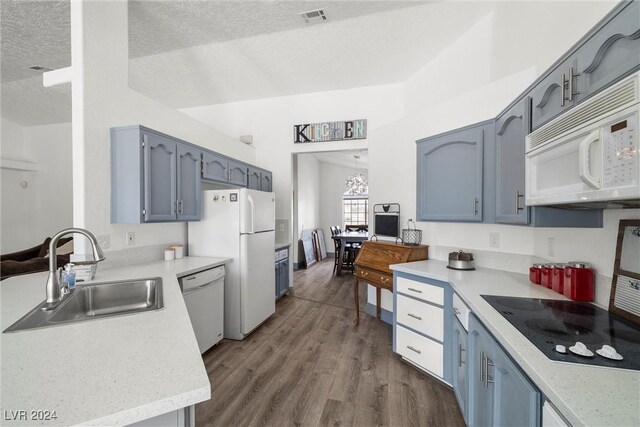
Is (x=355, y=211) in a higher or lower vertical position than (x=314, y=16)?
lower

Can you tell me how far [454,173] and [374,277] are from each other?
135 cm

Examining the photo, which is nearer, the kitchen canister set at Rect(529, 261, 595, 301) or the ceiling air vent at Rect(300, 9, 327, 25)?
the kitchen canister set at Rect(529, 261, 595, 301)

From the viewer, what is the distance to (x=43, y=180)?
17.5 ft

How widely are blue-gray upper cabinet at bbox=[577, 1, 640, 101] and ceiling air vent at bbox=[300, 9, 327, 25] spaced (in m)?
2.29

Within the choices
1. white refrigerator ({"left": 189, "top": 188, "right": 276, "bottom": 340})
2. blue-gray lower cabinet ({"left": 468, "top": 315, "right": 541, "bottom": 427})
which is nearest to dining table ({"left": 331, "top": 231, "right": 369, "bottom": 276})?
white refrigerator ({"left": 189, "top": 188, "right": 276, "bottom": 340})

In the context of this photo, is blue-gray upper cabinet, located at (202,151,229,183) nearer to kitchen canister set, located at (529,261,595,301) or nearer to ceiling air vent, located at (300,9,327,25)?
ceiling air vent, located at (300,9,327,25)

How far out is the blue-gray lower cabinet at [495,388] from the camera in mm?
921

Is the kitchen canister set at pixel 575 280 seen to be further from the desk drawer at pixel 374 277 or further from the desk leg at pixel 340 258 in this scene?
the desk leg at pixel 340 258

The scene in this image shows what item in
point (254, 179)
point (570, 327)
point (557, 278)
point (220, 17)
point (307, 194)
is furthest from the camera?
point (307, 194)

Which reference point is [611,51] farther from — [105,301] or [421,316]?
[105,301]

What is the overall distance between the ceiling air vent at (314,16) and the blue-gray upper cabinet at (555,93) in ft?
6.92

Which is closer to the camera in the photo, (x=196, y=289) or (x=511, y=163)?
(x=511, y=163)

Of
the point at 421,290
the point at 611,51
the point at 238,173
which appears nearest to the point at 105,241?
the point at 238,173

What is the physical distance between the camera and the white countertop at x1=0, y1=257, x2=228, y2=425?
2.05 ft
